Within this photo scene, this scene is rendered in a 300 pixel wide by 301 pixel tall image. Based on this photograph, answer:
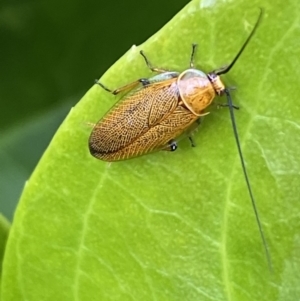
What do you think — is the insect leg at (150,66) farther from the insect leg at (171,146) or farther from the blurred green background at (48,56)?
the blurred green background at (48,56)

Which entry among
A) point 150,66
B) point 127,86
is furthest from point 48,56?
point 150,66

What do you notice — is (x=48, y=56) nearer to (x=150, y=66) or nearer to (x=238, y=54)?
(x=150, y=66)

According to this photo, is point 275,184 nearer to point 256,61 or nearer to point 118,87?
point 256,61

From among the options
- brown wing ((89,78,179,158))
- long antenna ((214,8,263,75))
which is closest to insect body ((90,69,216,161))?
brown wing ((89,78,179,158))

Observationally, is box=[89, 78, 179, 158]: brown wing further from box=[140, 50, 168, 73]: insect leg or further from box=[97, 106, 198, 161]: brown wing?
box=[140, 50, 168, 73]: insect leg

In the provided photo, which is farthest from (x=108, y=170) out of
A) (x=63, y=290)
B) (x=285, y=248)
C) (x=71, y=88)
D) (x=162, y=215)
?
(x=71, y=88)

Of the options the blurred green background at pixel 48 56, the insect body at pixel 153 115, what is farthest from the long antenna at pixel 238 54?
the blurred green background at pixel 48 56
